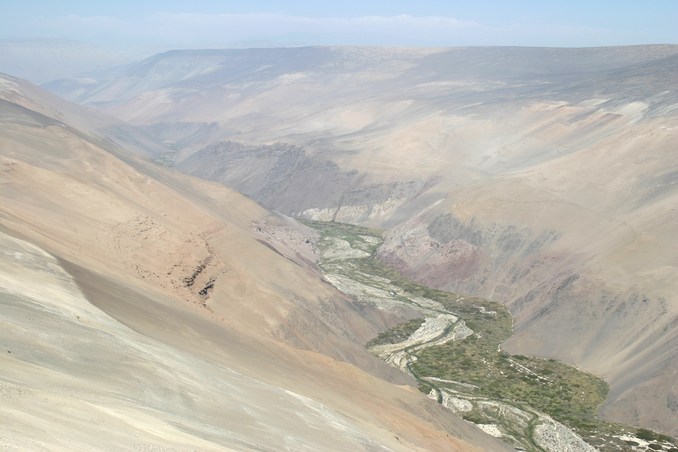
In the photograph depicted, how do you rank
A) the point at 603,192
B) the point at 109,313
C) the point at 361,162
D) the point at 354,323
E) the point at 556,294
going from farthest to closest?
the point at 361,162
the point at 603,192
the point at 556,294
the point at 354,323
the point at 109,313

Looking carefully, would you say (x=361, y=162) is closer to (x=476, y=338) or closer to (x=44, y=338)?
(x=476, y=338)

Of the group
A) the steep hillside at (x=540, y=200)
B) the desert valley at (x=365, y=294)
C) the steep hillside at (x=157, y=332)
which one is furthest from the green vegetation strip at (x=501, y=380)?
the steep hillside at (x=157, y=332)

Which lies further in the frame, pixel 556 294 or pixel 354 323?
pixel 556 294

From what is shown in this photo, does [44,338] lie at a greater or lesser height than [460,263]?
greater

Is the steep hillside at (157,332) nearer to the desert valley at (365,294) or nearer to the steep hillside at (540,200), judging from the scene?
the desert valley at (365,294)

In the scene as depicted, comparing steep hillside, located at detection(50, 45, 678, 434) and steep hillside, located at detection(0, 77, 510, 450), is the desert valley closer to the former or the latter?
steep hillside, located at detection(0, 77, 510, 450)

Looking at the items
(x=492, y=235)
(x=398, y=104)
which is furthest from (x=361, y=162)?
(x=398, y=104)

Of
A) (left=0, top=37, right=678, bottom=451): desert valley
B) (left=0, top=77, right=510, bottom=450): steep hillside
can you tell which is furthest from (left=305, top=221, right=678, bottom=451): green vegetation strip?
(left=0, top=77, right=510, bottom=450): steep hillside
